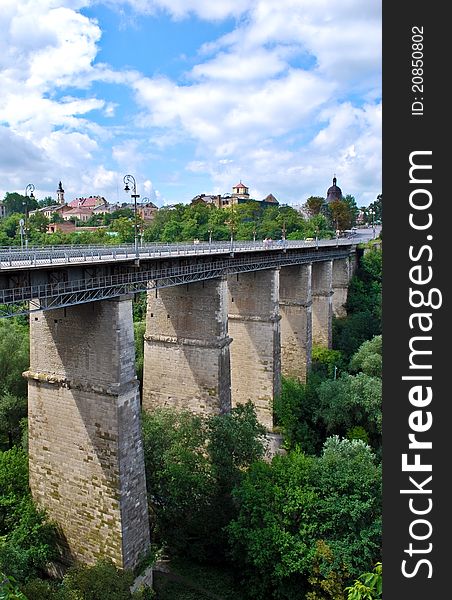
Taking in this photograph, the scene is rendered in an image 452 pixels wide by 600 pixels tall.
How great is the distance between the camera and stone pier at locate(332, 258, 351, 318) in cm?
5528

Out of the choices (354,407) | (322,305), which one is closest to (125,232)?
(322,305)

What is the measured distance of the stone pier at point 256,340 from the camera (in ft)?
109

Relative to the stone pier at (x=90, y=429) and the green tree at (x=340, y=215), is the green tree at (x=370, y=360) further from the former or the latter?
the green tree at (x=340, y=215)

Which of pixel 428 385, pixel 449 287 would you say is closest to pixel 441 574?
pixel 428 385

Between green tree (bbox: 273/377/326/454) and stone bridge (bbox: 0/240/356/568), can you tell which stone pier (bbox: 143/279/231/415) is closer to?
stone bridge (bbox: 0/240/356/568)

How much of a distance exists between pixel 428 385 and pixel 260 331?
2720cm

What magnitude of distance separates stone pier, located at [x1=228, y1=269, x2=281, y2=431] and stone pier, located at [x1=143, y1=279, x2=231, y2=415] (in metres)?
6.03

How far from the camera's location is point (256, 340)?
33594 mm

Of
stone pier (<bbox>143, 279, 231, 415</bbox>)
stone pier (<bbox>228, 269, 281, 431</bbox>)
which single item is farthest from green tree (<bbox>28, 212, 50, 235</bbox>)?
stone pier (<bbox>143, 279, 231, 415</bbox>)

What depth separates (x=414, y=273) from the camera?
6488mm

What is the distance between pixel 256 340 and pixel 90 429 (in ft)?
53.0

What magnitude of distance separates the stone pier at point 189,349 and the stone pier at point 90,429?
24.3 feet

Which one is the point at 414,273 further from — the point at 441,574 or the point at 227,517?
the point at 227,517

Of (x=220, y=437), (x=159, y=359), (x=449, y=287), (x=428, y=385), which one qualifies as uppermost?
(x=449, y=287)
